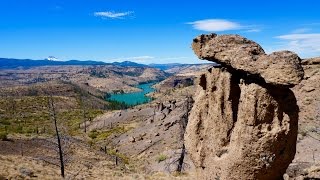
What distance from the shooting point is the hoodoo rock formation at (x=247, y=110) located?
1483 centimetres

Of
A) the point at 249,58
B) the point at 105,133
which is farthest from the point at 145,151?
the point at 249,58

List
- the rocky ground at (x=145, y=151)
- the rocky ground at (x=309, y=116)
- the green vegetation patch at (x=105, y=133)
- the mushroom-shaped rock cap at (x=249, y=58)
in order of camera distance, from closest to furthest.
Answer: the mushroom-shaped rock cap at (x=249, y=58)
the rocky ground at (x=309, y=116)
the rocky ground at (x=145, y=151)
the green vegetation patch at (x=105, y=133)

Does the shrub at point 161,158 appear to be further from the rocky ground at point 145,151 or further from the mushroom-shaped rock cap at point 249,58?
the mushroom-shaped rock cap at point 249,58

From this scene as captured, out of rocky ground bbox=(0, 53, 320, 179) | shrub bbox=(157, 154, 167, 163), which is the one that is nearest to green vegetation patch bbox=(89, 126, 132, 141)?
rocky ground bbox=(0, 53, 320, 179)

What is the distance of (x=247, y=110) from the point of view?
15625mm

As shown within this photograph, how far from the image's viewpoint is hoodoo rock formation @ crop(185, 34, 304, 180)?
14.8m

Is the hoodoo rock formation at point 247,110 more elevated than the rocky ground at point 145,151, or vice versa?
the hoodoo rock formation at point 247,110

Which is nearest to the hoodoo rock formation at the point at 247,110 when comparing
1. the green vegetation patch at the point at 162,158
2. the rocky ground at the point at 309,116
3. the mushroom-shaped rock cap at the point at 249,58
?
the mushroom-shaped rock cap at the point at 249,58

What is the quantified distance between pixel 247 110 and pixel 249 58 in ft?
6.80

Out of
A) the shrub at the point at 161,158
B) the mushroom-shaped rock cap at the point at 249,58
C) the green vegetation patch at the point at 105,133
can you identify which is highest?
the mushroom-shaped rock cap at the point at 249,58

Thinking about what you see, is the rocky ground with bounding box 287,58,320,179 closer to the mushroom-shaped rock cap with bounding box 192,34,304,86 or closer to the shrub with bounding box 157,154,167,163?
the mushroom-shaped rock cap with bounding box 192,34,304,86

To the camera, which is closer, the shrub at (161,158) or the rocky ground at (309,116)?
the rocky ground at (309,116)

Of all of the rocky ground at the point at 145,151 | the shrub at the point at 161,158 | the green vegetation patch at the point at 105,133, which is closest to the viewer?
the rocky ground at the point at 145,151

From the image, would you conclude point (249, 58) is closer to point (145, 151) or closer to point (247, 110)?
point (247, 110)
